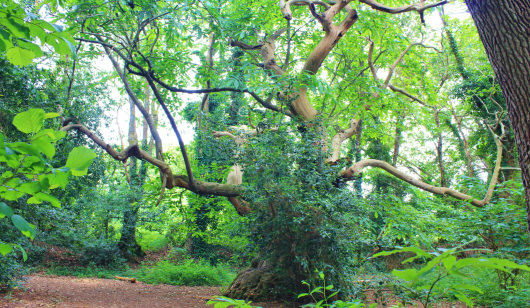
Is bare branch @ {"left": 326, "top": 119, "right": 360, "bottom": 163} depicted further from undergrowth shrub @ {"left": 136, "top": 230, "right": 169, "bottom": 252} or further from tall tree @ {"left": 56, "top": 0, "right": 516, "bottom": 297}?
undergrowth shrub @ {"left": 136, "top": 230, "right": 169, "bottom": 252}

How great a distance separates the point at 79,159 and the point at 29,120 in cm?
18

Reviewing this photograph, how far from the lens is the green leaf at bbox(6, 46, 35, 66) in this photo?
108 cm

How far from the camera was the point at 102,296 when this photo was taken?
703cm

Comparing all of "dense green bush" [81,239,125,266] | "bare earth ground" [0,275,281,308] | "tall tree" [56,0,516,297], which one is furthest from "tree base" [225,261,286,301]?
"dense green bush" [81,239,125,266]

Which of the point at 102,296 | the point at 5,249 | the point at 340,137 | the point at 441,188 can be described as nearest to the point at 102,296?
the point at 102,296

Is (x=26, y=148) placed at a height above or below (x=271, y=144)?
below

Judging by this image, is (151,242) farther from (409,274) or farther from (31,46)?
(409,274)

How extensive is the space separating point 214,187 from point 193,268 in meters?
4.29

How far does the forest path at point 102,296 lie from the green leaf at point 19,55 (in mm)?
5699

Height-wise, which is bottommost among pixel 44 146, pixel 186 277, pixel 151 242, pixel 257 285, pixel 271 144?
pixel 186 277

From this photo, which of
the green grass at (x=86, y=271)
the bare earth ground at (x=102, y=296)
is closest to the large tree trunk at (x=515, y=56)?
the bare earth ground at (x=102, y=296)

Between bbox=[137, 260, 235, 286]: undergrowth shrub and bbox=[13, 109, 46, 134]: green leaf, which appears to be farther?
bbox=[137, 260, 235, 286]: undergrowth shrub

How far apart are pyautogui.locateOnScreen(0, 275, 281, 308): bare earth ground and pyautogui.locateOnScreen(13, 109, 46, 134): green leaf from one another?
19.1 feet

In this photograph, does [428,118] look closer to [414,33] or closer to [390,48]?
[390,48]
